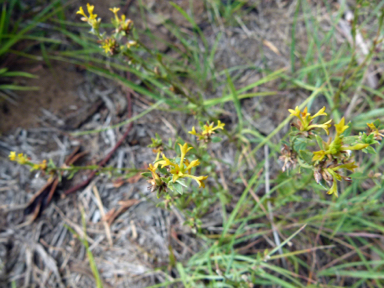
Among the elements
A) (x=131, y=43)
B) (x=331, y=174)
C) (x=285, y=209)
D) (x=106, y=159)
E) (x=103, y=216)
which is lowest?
(x=285, y=209)

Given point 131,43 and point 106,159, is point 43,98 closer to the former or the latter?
point 106,159

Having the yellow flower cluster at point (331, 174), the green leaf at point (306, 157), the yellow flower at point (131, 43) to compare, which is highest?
the yellow flower at point (131, 43)

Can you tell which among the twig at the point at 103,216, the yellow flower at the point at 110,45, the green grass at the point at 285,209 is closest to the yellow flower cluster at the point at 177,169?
the green grass at the point at 285,209

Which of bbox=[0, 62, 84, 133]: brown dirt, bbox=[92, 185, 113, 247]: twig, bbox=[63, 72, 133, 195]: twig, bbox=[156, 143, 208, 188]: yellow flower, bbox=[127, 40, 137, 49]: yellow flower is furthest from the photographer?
bbox=[0, 62, 84, 133]: brown dirt

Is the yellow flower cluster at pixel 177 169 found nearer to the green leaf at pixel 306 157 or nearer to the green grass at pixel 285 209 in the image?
the green leaf at pixel 306 157

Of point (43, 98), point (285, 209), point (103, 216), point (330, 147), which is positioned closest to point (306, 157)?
point (330, 147)

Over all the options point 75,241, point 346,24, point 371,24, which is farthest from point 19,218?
point 371,24

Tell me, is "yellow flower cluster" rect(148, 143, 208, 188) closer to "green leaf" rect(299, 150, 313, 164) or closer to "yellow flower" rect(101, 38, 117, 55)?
"green leaf" rect(299, 150, 313, 164)

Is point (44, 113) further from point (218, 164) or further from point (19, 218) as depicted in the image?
point (218, 164)

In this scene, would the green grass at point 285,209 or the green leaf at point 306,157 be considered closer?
the green leaf at point 306,157

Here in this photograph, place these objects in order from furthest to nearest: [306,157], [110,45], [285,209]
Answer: [285,209] < [110,45] < [306,157]

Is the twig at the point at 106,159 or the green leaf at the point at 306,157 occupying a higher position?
the green leaf at the point at 306,157

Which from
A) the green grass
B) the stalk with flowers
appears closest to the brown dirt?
the green grass
